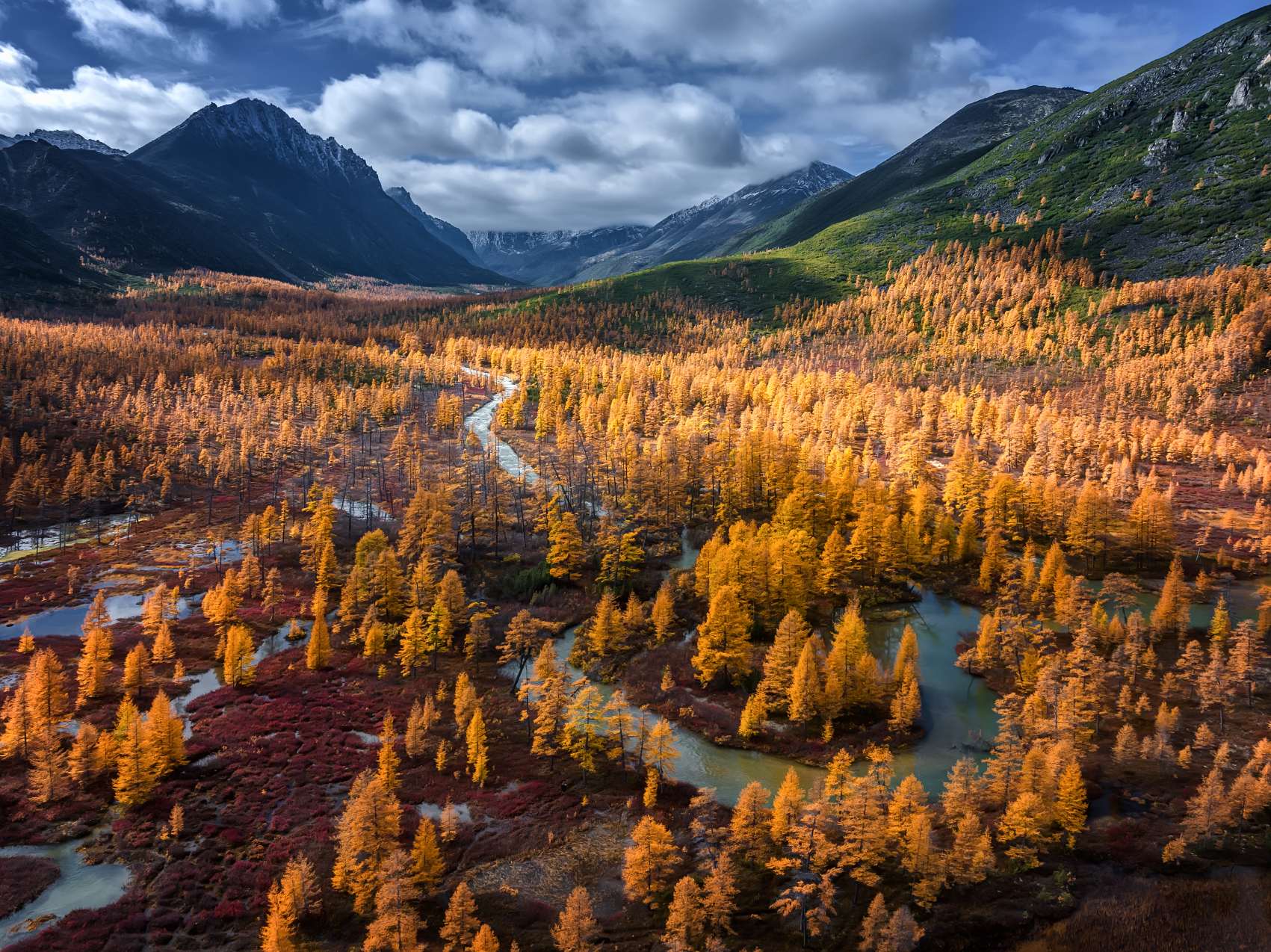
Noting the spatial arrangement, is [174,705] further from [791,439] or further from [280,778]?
[791,439]

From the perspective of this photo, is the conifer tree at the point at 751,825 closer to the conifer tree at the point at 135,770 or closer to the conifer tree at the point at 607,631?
the conifer tree at the point at 607,631

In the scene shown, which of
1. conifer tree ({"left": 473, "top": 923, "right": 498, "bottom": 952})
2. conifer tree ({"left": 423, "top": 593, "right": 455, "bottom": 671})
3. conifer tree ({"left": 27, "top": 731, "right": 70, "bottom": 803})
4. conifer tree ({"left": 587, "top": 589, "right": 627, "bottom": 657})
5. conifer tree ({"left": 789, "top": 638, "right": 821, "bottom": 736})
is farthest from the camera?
conifer tree ({"left": 423, "top": 593, "right": 455, "bottom": 671})

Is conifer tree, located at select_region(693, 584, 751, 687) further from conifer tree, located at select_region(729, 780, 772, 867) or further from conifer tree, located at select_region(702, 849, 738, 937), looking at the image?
conifer tree, located at select_region(702, 849, 738, 937)

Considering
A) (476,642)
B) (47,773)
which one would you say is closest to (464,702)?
(476,642)

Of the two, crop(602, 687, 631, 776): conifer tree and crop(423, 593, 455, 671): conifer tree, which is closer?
crop(602, 687, 631, 776): conifer tree

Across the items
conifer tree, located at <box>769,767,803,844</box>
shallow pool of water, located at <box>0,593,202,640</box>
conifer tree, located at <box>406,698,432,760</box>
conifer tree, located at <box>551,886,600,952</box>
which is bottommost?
shallow pool of water, located at <box>0,593,202,640</box>

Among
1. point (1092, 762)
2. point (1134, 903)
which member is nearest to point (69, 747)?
point (1134, 903)

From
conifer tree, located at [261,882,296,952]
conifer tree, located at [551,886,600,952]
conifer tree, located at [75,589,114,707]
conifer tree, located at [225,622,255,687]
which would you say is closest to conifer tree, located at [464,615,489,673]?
conifer tree, located at [225,622,255,687]
